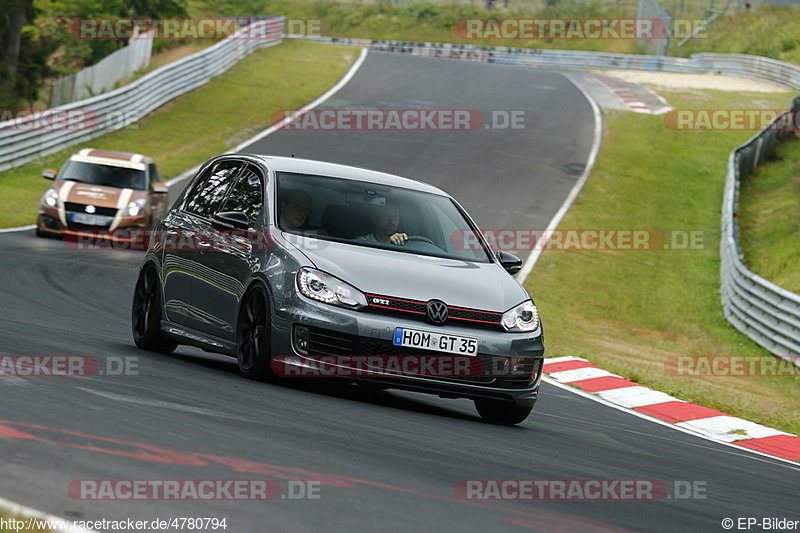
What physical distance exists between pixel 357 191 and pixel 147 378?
2171mm

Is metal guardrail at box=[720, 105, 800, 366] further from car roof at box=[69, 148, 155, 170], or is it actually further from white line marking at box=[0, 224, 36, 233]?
white line marking at box=[0, 224, 36, 233]

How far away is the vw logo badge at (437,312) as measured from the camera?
27.7 feet

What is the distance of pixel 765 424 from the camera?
1177 cm

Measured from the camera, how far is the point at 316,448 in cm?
645

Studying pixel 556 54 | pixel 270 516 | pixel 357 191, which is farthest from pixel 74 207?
pixel 556 54

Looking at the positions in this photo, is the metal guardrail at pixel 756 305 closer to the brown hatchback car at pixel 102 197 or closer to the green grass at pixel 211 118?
the brown hatchback car at pixel 102 197

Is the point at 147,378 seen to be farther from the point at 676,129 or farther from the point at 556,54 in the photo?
the point at 556,54

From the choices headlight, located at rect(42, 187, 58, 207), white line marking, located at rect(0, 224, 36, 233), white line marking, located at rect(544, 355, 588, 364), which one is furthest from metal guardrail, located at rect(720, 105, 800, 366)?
white line marking, located at rect(0, 224, 36, 233)

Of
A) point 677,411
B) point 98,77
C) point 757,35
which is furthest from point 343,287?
point 757,35

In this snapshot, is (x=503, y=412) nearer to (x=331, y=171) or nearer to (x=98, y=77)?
(x=331, y=171)

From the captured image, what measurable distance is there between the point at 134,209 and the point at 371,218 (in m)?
12.6

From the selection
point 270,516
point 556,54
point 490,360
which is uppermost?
point 270,516

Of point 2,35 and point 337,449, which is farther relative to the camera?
point 2,35

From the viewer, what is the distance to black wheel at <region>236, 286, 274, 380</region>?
8680 millimetres
